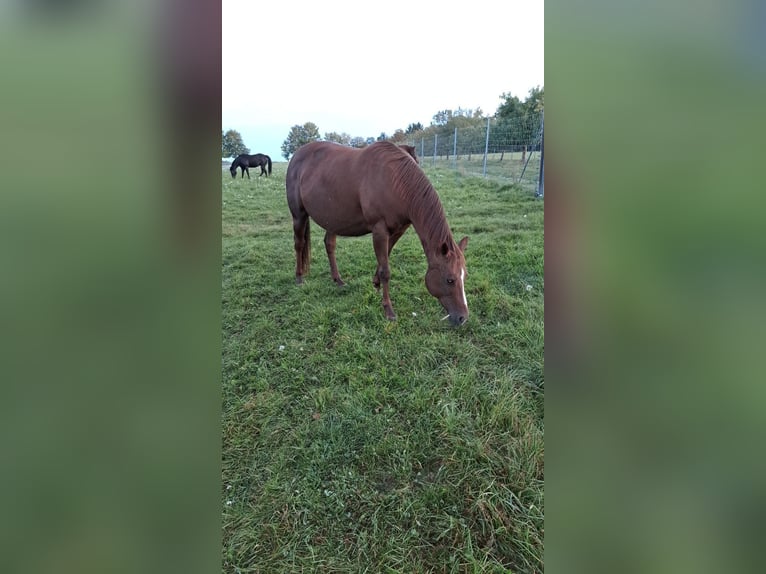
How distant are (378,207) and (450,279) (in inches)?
45.0

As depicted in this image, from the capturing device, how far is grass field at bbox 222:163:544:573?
1.55 meters

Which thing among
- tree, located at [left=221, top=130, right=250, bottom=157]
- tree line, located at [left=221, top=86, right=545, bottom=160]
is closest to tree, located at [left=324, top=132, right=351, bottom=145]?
tree line, located at [left=221, top=86, right=545, bottom=160]

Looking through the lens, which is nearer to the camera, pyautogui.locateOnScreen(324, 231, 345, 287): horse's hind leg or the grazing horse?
pyautogui.locateOnScreen(324, 231, 345, 287): horse's hind leg

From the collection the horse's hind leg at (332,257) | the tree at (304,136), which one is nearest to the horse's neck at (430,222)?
the horse's hind leg at (332,257)

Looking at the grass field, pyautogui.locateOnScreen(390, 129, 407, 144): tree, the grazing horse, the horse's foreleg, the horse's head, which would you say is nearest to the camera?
the grass field

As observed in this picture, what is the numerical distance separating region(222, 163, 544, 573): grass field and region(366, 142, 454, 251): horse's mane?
32.5 inches

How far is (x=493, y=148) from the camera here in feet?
32.7

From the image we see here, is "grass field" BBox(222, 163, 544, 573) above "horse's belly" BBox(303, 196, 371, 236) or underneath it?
underneath

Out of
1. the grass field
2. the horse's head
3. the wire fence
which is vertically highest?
the wire fence

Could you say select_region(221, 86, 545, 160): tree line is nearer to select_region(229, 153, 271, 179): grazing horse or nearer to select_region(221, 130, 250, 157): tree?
select_region(229, 153, 271, 179): grazing horse

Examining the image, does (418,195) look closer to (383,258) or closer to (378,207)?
(378,207)

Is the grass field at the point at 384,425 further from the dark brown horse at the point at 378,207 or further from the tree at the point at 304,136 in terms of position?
the tree at the point at 304,136

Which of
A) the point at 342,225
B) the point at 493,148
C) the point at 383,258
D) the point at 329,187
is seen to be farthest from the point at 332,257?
the point at 493,148
